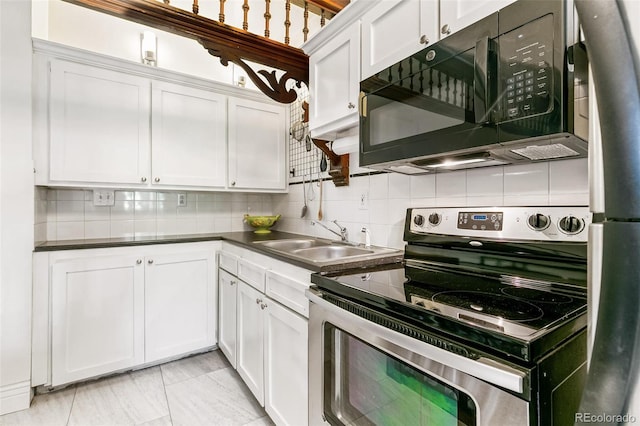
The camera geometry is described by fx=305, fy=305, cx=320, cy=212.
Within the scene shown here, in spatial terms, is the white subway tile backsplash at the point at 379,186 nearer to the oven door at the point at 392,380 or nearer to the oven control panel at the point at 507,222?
the oven control panel at the point at 507,222

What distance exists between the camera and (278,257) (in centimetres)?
152

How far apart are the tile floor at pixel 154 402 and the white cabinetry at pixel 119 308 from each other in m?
0.10

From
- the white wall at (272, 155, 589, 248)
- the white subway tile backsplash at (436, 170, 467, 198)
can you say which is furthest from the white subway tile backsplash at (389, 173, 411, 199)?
the white subway tile backsplash at (436, 170, 467, 198)

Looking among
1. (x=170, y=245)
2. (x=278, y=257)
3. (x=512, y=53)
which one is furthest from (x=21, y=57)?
(x=512, y=53)

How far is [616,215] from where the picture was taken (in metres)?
0.36

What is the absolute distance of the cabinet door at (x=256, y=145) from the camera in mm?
2627

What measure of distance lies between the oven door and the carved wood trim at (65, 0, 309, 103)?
142 cm

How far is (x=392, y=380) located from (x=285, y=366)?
677 millimetres

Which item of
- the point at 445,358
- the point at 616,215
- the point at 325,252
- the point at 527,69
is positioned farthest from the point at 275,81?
the point at 616,215

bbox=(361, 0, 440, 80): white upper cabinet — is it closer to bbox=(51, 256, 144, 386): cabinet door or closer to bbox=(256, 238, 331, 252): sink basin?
Result: bbox=(256, 238, 331, 252): sink basin

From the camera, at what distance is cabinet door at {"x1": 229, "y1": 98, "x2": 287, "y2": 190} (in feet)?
8.62
